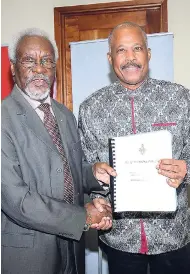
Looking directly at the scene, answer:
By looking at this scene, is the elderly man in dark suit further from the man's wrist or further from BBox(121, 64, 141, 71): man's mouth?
BBox(121, 64, 141, 71): man's mouth

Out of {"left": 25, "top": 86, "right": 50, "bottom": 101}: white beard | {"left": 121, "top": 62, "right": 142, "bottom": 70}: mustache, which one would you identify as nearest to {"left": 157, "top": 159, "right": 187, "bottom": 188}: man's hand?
{"left": 121, "top": 62, "right": 142, "bottom": 70}: mustache

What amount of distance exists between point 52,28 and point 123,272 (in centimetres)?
244

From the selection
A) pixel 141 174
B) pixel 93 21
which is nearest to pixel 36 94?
pixel 141 174

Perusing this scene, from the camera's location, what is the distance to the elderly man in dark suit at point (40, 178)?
4.94ft

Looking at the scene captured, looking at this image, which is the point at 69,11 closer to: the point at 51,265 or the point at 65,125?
the point at 65,125

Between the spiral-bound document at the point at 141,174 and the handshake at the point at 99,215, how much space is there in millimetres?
165

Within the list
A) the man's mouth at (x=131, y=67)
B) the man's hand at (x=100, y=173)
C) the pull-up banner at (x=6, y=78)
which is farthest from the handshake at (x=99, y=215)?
the pull-up banner at (x=6, y=78)

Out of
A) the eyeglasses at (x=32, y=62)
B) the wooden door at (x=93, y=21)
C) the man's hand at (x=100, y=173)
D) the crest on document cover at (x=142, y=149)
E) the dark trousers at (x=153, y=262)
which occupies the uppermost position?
the wooden door at (x=93, y=21)

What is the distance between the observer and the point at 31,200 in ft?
4.89

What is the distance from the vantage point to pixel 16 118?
1.62 meters

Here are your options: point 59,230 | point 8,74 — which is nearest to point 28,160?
point 59,230

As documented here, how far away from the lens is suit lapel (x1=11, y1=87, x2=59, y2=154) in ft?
5.36

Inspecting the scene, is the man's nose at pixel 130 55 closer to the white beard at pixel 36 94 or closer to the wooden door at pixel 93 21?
the white beard at pixel 36 94

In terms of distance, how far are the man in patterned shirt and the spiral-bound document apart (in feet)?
0.77
